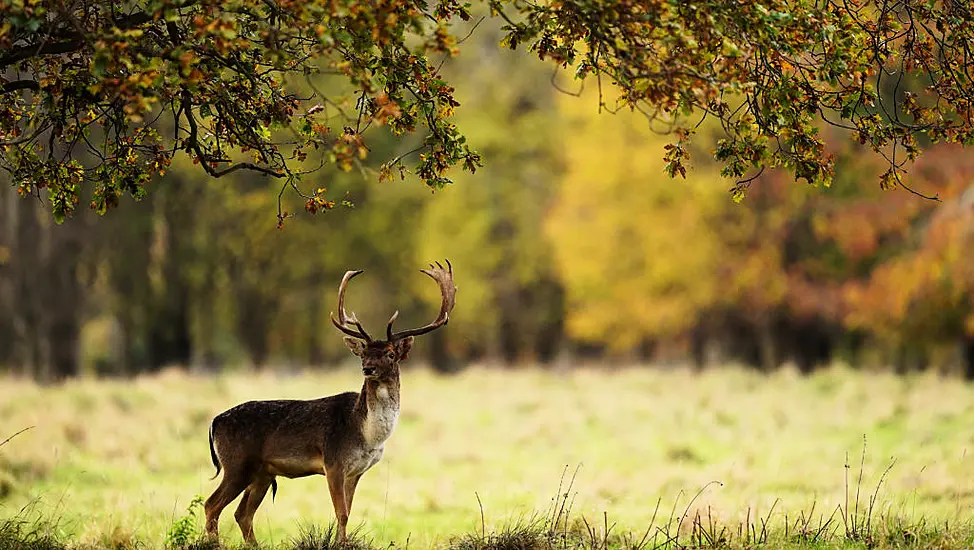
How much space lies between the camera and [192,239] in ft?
105

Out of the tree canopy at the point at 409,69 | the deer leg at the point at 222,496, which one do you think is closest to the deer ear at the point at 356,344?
the tree canopy at the point at 409,69

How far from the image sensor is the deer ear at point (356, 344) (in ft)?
28.2

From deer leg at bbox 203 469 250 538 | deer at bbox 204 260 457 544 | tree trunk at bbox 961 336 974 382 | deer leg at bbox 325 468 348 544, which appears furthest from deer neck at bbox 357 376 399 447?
tree trunk at bbox 961 336 974 382

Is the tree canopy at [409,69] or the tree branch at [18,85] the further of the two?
the tree branch at [18,85]

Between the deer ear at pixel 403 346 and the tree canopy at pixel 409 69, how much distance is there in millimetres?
1204

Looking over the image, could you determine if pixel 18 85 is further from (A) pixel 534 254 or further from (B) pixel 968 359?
(A) pixel 534 254

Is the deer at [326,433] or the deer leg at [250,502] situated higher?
the deer at [326,433]

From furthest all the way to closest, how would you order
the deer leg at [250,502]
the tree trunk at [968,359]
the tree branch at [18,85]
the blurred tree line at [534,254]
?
1. the tree trunk at [968,359]
2. the blurred tree line at [534,254]
3. the deer leg at [250,502]
4. the tree branch at [18,85]

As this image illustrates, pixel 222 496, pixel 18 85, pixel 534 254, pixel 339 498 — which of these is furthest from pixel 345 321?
pixel 534 254

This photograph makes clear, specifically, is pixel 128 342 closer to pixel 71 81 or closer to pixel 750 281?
pixel 750 281

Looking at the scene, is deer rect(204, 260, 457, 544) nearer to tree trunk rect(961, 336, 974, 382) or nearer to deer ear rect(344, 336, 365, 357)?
deer ear rect(344, 336, 365, 357)

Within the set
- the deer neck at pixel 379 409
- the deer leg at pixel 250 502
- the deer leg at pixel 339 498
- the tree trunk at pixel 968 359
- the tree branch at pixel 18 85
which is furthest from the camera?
the tree trunk at pixel 968 359

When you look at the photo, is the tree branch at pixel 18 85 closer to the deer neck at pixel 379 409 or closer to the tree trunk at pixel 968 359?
the deer neck at pixel 379 409

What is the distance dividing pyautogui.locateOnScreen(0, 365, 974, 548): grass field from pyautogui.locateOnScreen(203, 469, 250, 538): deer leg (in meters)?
0.48
